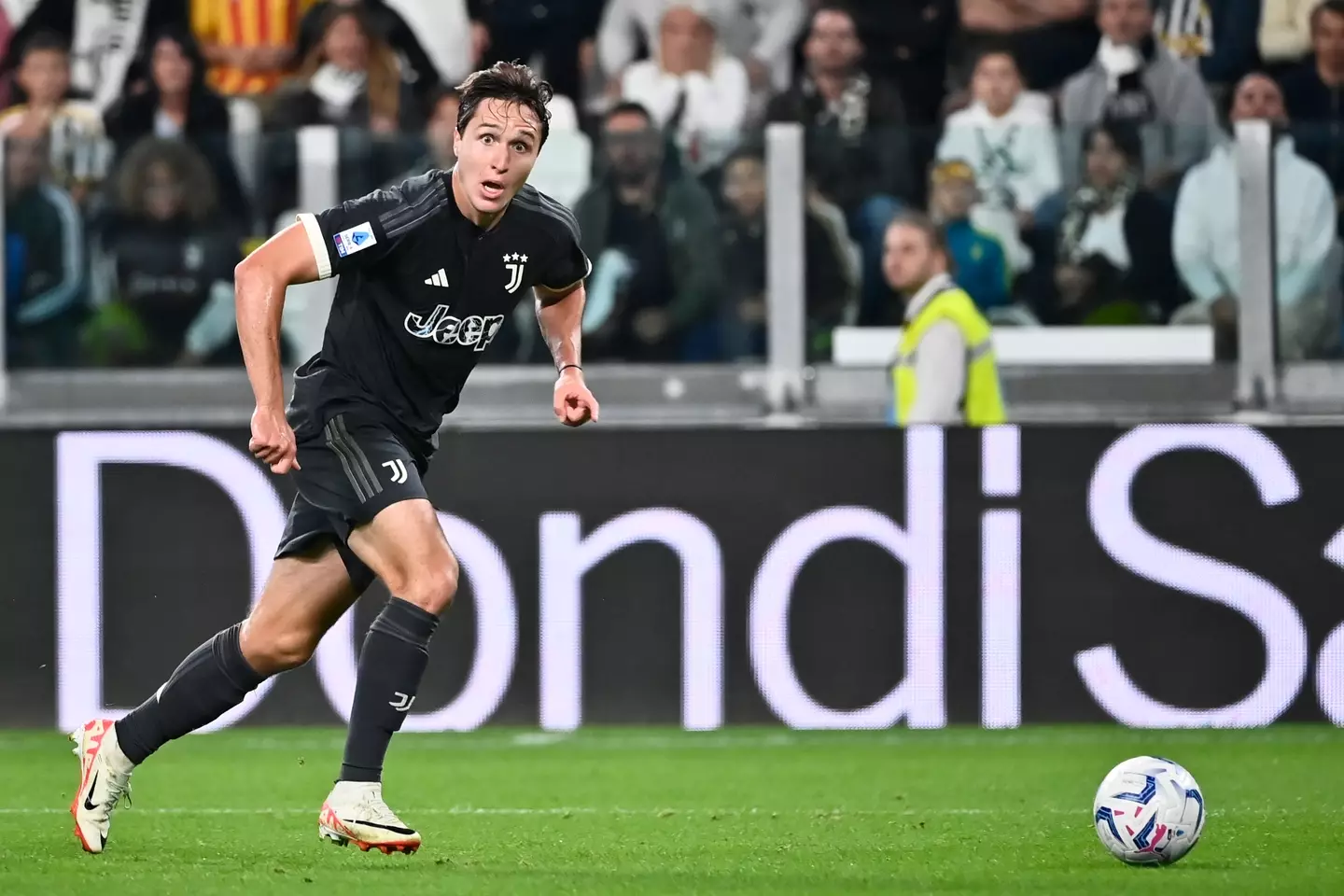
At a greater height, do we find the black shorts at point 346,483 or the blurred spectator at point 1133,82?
the blurred spectator at point 1133,82

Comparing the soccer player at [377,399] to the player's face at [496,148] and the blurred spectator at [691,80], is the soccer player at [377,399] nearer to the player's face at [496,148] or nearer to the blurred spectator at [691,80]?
the player's face at [496,148]

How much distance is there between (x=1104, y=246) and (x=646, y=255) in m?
2.02

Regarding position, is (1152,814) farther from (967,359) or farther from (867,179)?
(867,179)

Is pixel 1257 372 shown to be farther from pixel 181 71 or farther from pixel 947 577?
pixel 181 71

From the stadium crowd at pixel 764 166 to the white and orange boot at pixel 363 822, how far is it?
186 inches

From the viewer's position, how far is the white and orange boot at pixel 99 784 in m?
5.09

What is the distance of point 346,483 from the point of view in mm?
5020

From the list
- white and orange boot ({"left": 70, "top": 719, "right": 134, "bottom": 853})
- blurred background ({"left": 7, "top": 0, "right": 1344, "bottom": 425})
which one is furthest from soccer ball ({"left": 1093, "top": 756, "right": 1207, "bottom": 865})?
blurred background ({"left": 7, "top": 0, "right": 1344, "bottom": 425})

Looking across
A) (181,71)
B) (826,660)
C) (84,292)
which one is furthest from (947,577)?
(181,71)

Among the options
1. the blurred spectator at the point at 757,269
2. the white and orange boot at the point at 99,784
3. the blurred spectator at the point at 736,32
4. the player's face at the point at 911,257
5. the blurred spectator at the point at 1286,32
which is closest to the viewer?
the white and orange boot at the point at 99,784

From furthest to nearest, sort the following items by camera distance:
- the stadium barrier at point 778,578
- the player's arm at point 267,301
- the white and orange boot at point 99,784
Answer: the stadium barrier at point 778,578, the white and orange boot at point 99,784, the player's arm at point 267,301

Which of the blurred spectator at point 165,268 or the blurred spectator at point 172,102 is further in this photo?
the blurred spectator at point 172,102

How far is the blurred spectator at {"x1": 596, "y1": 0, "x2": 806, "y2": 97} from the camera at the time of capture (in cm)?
1076

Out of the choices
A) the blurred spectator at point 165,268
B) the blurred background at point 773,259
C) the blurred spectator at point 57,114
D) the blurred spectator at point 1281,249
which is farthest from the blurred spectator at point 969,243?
the blurred spectator at point 57,114
